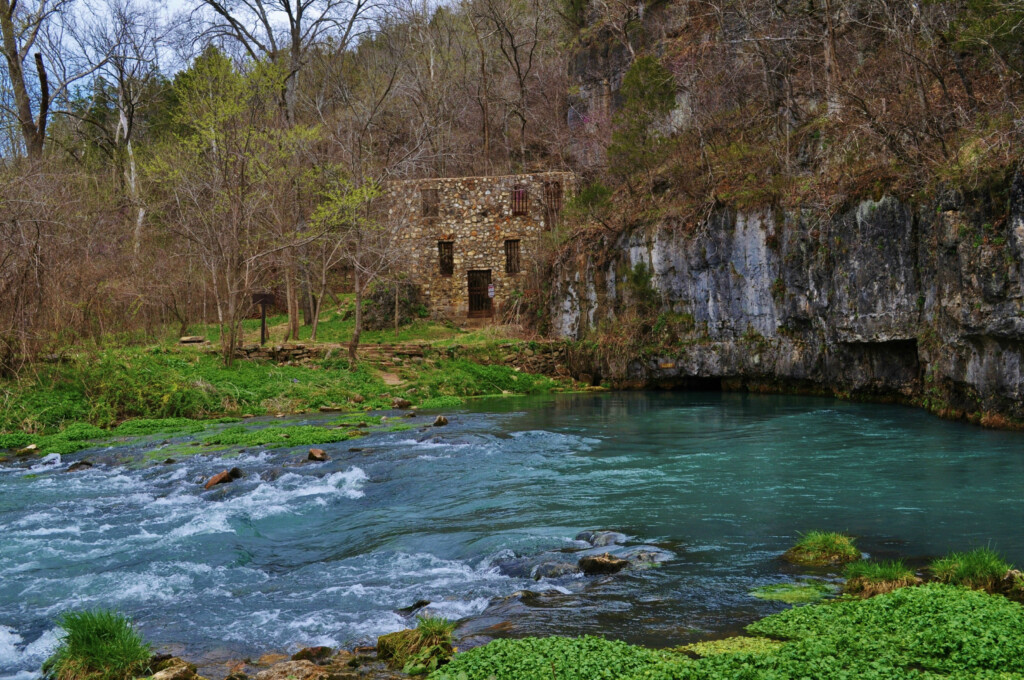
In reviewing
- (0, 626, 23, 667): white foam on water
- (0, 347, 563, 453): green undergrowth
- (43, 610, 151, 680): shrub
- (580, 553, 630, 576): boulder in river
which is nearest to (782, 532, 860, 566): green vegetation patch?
(580, 553, 630, 576): boulder in river

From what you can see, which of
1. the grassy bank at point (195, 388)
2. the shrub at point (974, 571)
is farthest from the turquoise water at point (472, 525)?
the grassy bank at point (195, 388)

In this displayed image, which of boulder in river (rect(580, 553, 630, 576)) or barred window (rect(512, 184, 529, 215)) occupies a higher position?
barred window (rect(512, 184, 529, 215))

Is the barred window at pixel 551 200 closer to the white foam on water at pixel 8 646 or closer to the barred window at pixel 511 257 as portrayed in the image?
the barred window at pixel 511 257

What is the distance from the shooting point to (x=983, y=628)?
5.59 meters

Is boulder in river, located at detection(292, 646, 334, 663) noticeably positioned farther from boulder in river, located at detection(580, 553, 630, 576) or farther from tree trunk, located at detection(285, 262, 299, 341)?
tree trunk, located at detection(285, 262, 299, 341)

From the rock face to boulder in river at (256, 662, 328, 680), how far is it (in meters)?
15.5

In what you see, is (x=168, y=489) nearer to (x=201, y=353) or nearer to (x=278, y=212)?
(x=201, y=353)

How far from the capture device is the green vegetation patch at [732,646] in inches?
229

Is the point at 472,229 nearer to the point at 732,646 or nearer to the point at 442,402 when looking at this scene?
the point at 442,402

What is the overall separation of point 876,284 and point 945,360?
3.65m

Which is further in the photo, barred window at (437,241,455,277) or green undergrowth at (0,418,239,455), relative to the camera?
barred window at (437,241,455,277)

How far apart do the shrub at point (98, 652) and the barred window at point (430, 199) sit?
35814 millimetres

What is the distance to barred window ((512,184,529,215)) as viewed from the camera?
40.6m

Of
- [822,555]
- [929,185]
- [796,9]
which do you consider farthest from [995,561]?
[796,9]
